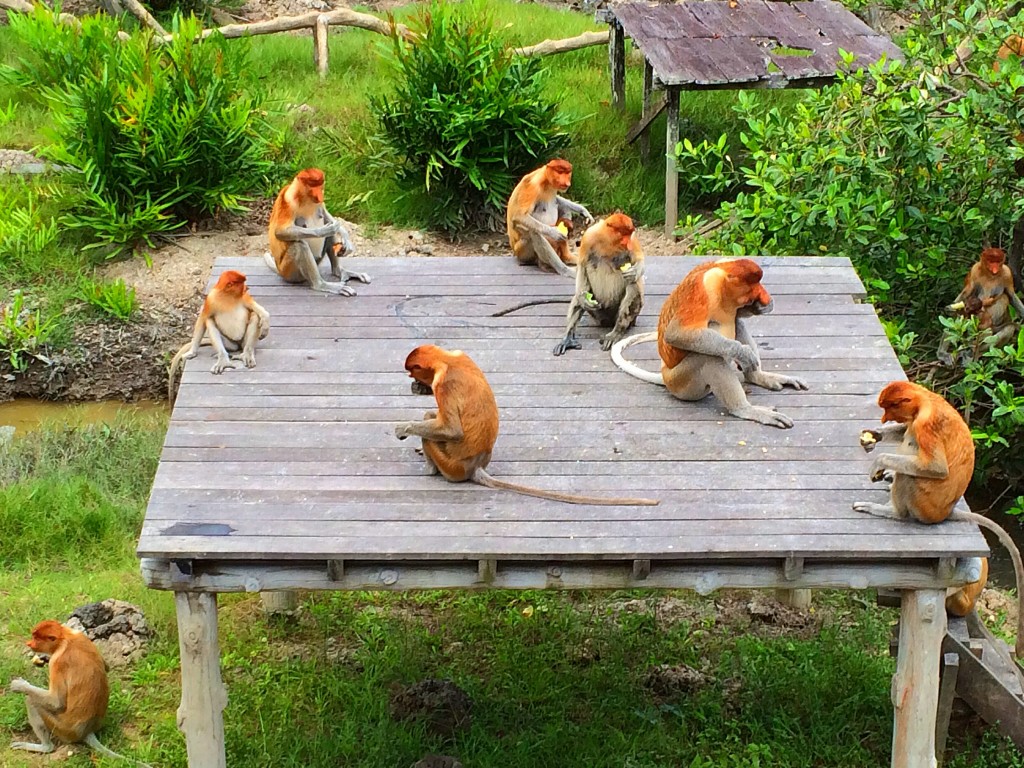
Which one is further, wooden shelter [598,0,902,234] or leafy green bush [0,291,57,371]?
wooden shelter [598,0,902,234]

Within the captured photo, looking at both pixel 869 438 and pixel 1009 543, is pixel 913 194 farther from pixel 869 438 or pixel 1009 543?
pixel 869 438

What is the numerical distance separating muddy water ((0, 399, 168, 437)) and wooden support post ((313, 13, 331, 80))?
4.93m

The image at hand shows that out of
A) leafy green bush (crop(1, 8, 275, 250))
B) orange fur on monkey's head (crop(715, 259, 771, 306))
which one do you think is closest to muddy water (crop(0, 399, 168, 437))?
leafy green bush (crop(1, 8, 275, 250))

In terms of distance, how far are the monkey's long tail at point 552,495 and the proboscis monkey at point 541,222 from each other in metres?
2.41

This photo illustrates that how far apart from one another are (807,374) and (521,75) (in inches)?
246

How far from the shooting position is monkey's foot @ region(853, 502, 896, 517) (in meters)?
4.83

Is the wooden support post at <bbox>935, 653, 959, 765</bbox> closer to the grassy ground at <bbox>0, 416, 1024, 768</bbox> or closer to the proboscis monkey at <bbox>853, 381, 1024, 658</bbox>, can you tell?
the grassy ground at <bbox>0, 416, 1024, 768</bbox>

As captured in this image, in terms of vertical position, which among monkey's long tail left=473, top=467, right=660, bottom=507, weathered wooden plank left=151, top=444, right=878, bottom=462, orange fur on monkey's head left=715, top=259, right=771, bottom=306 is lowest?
monkey's long tail left=473, top=467, right=660, bottom=507

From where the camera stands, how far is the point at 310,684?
20.8ft

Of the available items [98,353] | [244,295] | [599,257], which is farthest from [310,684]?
[98,353]

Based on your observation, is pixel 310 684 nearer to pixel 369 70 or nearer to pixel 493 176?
pixel 493 176

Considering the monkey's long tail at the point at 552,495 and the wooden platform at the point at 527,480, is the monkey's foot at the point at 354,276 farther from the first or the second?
A: the monkey's long tail at the point at 552,495

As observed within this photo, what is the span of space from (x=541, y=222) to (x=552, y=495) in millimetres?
2720

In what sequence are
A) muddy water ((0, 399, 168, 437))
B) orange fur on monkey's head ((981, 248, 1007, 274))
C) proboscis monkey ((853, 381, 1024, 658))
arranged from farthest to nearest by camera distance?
muddy water ((0, 399, 168, 437)) → orange fur on monkey's head ((981, 248, 1007, 274)) → proboscis monkey ((853, 381, 1024, 658))
